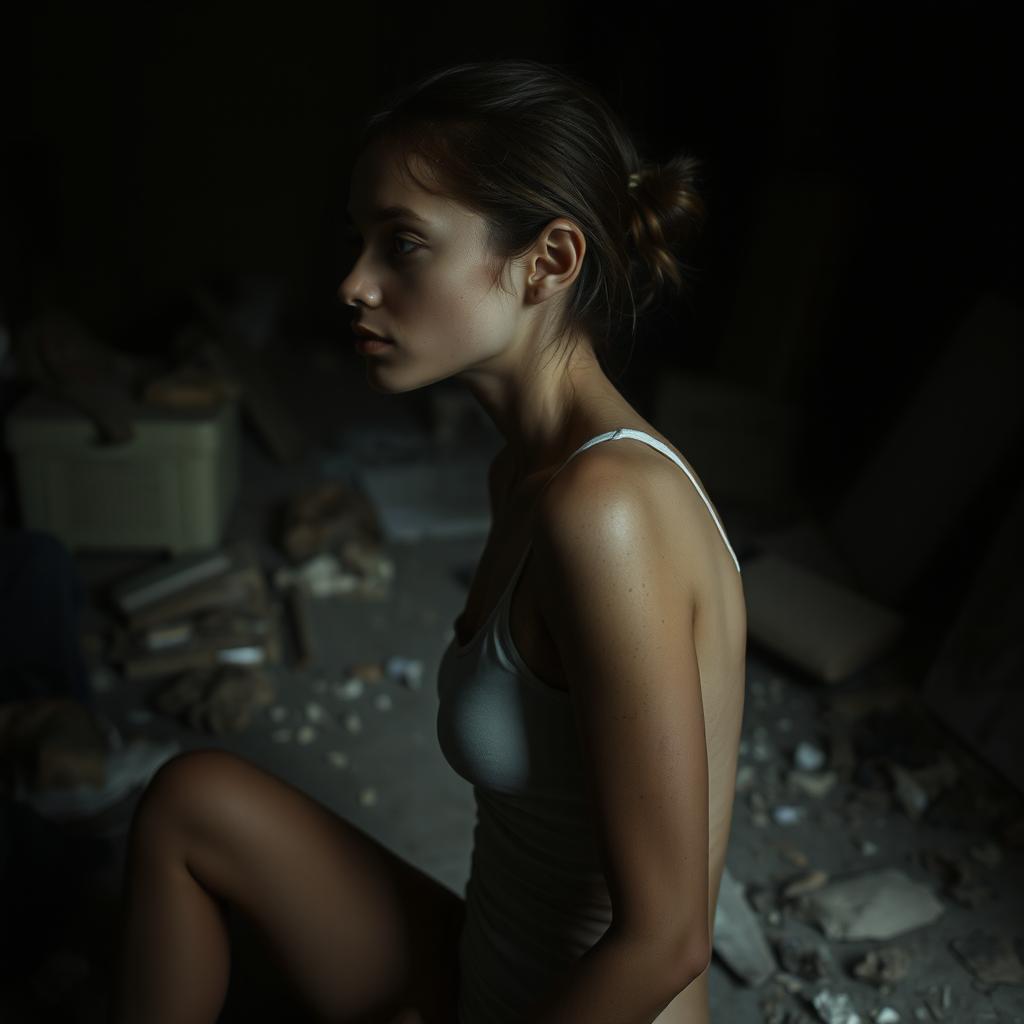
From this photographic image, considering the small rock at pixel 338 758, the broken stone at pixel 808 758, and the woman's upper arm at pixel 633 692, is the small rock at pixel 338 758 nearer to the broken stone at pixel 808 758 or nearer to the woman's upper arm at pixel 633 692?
the broken stone at pixel 808 758

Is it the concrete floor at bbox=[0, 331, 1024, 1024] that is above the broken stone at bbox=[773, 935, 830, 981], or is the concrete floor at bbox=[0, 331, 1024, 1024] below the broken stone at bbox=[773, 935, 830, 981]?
below

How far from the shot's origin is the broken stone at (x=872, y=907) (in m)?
2.19

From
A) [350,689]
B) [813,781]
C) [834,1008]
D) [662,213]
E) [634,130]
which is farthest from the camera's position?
[634,130]

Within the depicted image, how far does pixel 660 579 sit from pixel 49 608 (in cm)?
206

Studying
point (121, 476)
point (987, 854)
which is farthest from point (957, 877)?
point (121, 476)

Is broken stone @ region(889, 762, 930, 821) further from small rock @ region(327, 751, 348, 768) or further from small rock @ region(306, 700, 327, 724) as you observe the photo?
small rock @ region(306, 700, 327, 724)

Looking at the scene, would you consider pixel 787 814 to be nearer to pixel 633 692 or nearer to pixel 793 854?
pixel 793 854

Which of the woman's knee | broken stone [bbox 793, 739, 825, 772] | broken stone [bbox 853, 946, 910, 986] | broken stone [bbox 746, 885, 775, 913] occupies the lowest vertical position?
broken stone [bbox 793, 739, 825, 772]

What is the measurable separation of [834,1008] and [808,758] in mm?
867

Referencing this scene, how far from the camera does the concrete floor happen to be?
202 centimetres

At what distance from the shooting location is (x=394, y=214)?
1.20 m

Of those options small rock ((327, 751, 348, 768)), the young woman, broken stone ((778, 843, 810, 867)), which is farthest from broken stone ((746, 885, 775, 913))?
small rock ((327, 751, 348, 768))

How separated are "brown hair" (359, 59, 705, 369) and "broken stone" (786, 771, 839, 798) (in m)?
1.81

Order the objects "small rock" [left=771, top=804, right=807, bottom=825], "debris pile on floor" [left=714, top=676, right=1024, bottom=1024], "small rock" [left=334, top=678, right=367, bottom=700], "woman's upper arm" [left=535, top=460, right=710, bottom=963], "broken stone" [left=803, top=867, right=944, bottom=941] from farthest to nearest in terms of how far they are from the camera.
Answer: "small rock" [left=334, top=678, right=367, bottom=700] → "small rock" [left=771, top=804, right=807, bottom=825] → "broken stone" [left=803, top=867, right=944, bottom=941] → "debris pile on floor" [left=714, top=676, right=1024, bottom=1024] → "woman's upper arm" [left=535, top=460, right=710, bottom=963]
